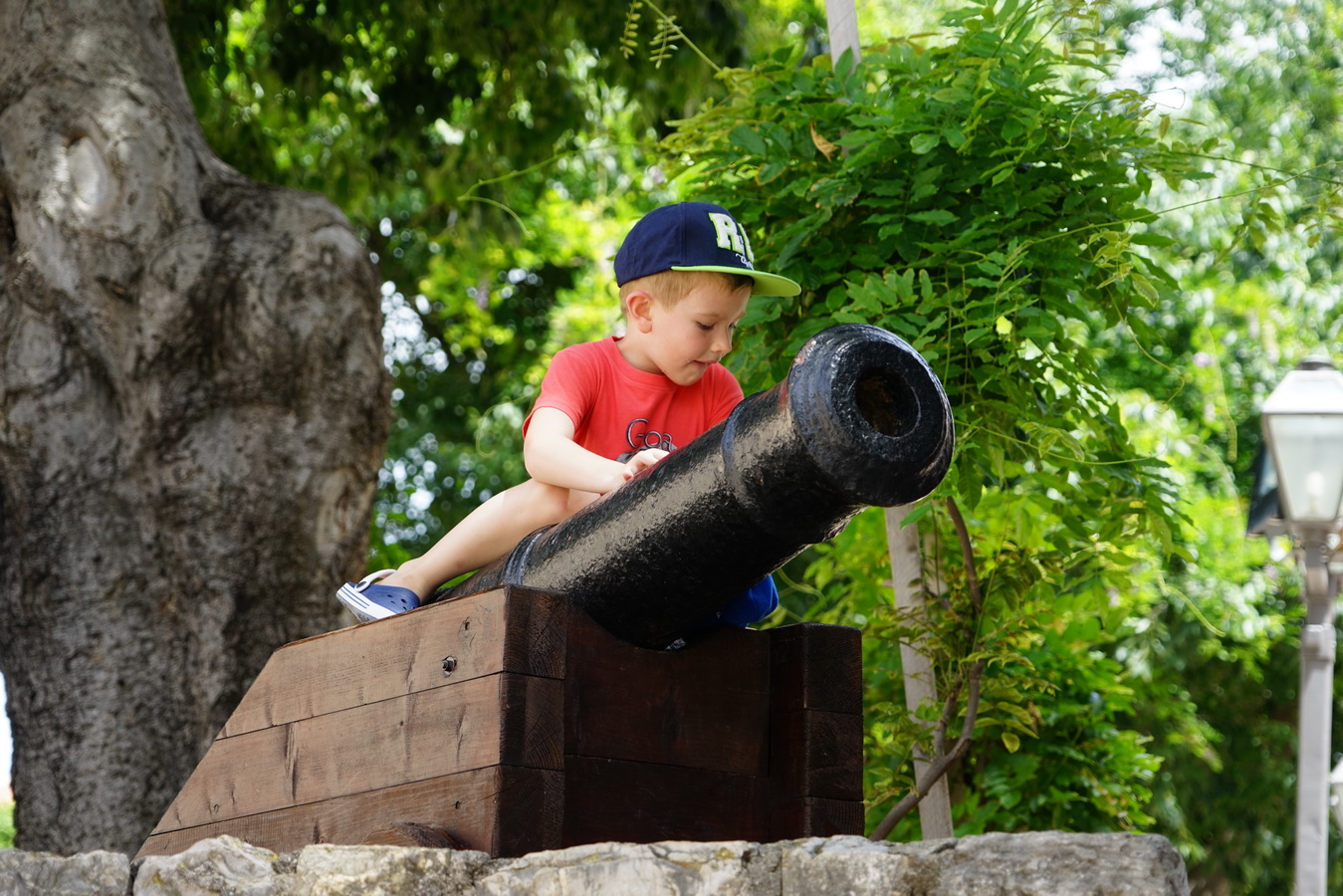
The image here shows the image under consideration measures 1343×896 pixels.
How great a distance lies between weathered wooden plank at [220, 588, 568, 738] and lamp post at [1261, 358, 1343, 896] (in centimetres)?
432

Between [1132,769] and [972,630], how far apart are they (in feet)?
3.59

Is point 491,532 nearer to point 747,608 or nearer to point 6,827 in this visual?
point 747,608

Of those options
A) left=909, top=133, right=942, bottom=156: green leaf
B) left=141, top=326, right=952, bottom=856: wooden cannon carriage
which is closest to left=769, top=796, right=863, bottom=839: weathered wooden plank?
left=141, top=326, right=952, bottom=856: wooden cannon carriage

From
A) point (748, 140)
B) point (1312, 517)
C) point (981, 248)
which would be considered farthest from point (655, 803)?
point (1312, 517)

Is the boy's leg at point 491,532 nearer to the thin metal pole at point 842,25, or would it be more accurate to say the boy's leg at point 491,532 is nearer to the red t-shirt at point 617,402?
the red t-shirt at point 617,402

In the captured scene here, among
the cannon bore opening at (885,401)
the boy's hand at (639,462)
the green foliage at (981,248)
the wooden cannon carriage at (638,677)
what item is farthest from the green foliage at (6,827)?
the cannon bore opening at (885,401)

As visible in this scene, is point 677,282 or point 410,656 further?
point 677,282

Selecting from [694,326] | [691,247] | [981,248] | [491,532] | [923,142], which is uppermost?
[923,142]

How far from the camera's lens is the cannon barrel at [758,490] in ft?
6.77

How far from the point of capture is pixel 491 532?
3002 millimetres

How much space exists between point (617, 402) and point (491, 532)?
38cm

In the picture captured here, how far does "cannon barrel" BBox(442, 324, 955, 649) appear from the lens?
6.77ft

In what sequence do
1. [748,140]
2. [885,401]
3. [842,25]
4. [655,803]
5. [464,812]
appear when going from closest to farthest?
[885,401] → [464,812] → [655,803] → [748,140] → [842,25]

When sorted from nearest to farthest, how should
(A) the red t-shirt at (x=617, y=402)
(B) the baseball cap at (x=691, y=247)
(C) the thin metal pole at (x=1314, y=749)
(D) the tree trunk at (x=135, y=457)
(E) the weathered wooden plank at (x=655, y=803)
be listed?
(E) the weathered wooden plank at (x=655, y=803)
(B) the baseball cap at (x=691, y=247)
(A) the red t-shirt at (x=617, y=402)
(D) the tree trunk at (x=135, y=457)
(C) the thin metal pole at (x=1314, y=749)
